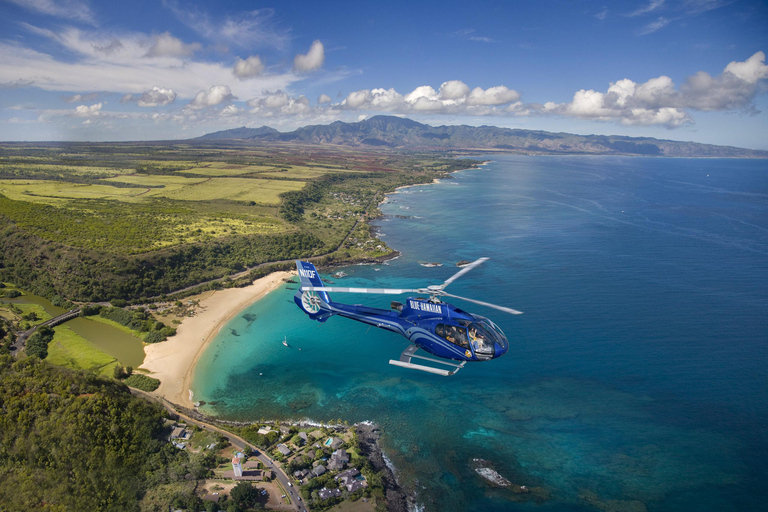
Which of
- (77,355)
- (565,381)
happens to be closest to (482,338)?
(565,381)

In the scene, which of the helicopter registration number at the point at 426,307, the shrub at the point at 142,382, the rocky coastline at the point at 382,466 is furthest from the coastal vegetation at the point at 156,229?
the helicopter registration number at the point at 426,307

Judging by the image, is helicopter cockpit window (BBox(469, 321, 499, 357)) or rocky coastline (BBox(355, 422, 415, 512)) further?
rocky coastline (BBox(355, 422, 415, 512))

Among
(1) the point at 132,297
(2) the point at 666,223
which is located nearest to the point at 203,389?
(1) the point at 132,297

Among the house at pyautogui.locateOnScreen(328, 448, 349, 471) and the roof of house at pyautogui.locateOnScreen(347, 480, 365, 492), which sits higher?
the house at pyautogui.locateOnScreen(328, 448, 349, 471)

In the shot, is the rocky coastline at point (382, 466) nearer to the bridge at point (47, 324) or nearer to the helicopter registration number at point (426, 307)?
the helicopter registration number at point (426, 307)

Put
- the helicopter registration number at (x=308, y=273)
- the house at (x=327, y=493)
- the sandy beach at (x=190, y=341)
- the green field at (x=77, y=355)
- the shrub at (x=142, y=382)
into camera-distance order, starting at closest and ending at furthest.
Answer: the house at (x=327, y=493) < the helicopter registration number at (x=308, y=273) < the shrub at (x=142, y=382) < the sandy beach at (x=190, y=341) < the green field at (x=77, y=355)

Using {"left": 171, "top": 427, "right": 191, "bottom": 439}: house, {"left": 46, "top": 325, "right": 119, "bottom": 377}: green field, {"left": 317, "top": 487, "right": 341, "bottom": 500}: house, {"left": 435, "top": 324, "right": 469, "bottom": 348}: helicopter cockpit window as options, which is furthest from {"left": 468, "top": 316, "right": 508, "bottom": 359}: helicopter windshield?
{"left": 46, "top": 325, "right": 119, "bottom": 377}: green field

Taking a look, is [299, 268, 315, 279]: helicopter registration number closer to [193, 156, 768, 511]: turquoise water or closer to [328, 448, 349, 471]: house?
[193, 156, 768, 511]: turquoise water

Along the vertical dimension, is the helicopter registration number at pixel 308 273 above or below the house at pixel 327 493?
above

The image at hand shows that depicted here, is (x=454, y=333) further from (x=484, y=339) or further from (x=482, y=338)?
(x=484, y=339)
